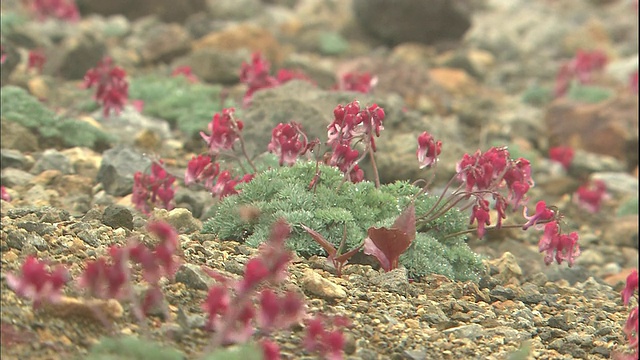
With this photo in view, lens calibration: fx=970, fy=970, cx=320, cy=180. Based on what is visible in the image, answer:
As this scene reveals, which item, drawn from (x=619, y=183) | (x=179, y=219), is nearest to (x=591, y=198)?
(x=619, y=183)

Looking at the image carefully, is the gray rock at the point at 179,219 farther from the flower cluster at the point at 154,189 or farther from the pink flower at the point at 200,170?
the flower cluster at the point at 154,189

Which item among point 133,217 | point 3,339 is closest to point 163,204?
point 133,217

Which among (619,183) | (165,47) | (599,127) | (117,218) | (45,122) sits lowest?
(117,218)

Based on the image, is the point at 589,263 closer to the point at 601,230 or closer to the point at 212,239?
the point at 601,230

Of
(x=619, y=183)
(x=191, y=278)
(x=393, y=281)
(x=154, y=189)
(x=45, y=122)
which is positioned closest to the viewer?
(x=191, y=278)

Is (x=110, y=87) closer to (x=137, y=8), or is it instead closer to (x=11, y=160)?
(x=11, y=160)

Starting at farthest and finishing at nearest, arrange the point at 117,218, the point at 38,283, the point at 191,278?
the point at 117,218 < the point at 191,278 < the point at 38,283

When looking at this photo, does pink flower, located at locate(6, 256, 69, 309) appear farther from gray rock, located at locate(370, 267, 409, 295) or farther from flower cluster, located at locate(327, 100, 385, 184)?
flower cluster, located at locate(327, 100, 385, 184)
